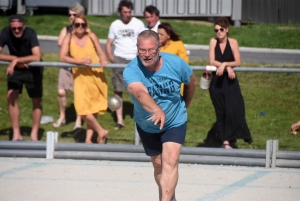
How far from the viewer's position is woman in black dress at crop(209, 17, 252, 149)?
8547 mm

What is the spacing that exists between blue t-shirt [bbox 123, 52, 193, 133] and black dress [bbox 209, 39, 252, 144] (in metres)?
2.70

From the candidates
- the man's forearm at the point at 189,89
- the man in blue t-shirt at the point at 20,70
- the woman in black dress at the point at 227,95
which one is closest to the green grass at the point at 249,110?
the woman in black dress at the point at 227,95

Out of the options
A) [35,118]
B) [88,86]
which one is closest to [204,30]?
[88,86]

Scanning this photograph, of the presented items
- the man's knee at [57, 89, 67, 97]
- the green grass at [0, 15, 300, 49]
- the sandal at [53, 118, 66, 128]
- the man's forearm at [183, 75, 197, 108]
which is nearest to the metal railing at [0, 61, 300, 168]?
the sandal at [53, 118, 66, 128]

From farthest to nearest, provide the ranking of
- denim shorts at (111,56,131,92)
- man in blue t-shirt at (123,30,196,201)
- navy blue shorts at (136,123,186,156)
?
denim shorts at (111,56,131,92)
navy blue shorts at (136,123,186,156)
man in blue t-shirt at (123,30,196,201)

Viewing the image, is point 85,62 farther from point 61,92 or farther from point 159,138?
point 159,138

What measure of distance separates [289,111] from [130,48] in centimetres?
284

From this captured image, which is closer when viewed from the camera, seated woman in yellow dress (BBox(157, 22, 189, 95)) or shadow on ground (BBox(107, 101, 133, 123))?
seated woman in yellow dress (BBox(157, 22, 189, 95))

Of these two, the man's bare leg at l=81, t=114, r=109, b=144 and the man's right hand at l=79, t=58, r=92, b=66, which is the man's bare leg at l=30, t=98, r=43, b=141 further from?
the man's right hand at l=79, t=58, r=92, b=66

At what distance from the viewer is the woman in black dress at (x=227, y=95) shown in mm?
8547

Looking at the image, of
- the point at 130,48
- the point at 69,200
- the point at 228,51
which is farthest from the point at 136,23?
the point at 69,200

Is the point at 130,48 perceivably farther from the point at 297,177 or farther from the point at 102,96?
the point at 297,177

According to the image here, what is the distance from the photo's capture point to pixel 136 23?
10305mm

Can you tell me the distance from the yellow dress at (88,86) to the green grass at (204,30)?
9.62ft
